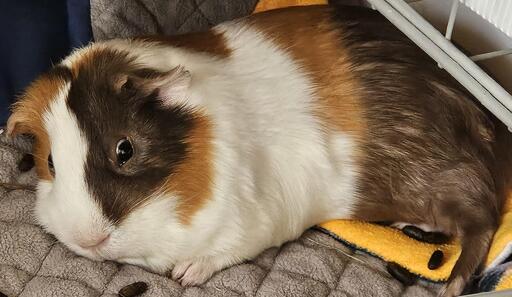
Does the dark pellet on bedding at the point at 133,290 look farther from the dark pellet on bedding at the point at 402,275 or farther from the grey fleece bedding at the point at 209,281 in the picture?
the dark pellet on bedding at the point at 402,275

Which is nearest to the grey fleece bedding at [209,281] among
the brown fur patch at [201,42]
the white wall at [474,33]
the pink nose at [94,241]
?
the pink nose at [94,241]

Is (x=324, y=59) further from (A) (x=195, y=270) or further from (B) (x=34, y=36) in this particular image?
(B) (x=34, y=36)

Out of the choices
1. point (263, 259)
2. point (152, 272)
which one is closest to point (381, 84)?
point (263, 259)

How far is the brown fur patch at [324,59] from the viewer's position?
1495mm

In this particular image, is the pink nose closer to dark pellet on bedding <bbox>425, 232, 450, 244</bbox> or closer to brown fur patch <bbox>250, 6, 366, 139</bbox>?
brown fur patch <bbox>250, 6, 366, 139</bbox>

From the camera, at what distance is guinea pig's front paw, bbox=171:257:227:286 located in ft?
4.74

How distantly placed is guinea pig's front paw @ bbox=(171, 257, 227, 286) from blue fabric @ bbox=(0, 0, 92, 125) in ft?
1.87

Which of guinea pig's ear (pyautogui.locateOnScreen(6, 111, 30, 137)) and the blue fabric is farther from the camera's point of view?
the blue fabric

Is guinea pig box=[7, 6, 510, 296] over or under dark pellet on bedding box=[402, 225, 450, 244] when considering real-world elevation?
over

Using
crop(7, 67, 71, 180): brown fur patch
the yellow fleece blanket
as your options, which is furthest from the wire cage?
crop(7, 67, 71, 180): brown fur patch

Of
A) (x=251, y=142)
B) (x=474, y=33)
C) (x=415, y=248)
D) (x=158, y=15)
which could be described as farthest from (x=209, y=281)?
(x=474, y=33)

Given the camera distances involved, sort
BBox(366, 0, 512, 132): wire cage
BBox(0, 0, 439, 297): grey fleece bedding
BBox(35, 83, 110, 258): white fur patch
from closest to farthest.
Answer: BBox(366, 0, 512, 132): wire cage
BBox(35, 83, 110, 258): white fur patch
BBox(0, 0, 439, 297): grey fleece bedding

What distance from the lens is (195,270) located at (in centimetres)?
144

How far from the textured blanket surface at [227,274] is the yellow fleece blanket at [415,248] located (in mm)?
20
